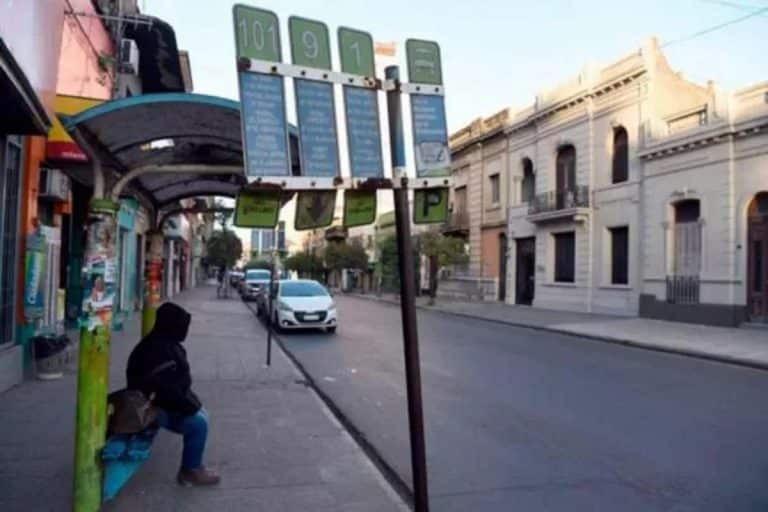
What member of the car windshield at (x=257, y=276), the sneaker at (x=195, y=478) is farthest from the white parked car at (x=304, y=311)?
the car windshield at (x=257, y=276)

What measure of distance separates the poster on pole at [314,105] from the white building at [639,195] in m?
18.4

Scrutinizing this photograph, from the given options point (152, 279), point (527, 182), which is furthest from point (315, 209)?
point (527, 182)

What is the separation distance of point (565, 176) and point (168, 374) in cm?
2672

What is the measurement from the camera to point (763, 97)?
18812 millimetres

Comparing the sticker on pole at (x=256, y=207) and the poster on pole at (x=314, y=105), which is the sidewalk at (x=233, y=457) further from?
the poster on pole at (x=314, y=105)

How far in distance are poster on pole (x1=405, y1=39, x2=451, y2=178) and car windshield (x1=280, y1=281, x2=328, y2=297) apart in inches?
586

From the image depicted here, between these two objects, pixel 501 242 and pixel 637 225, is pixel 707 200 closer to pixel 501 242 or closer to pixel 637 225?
pixel 637 225

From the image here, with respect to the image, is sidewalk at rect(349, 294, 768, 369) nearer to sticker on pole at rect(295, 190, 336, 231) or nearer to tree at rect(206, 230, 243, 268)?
sticker on pole at rect(295, 190, 336, 231)

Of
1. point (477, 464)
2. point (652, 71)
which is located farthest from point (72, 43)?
point (652, 71)

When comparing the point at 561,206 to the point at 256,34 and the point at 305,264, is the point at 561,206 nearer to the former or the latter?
the point at 256,34

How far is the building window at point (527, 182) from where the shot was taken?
32.2 meters

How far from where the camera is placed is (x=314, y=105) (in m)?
3.97

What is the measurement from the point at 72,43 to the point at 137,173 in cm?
989

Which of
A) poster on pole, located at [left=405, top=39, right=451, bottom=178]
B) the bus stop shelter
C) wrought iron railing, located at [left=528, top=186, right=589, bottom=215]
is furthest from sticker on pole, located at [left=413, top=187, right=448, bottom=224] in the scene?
wrought iron railing, located at [left=528, top=186, right=589, bottom=215]
